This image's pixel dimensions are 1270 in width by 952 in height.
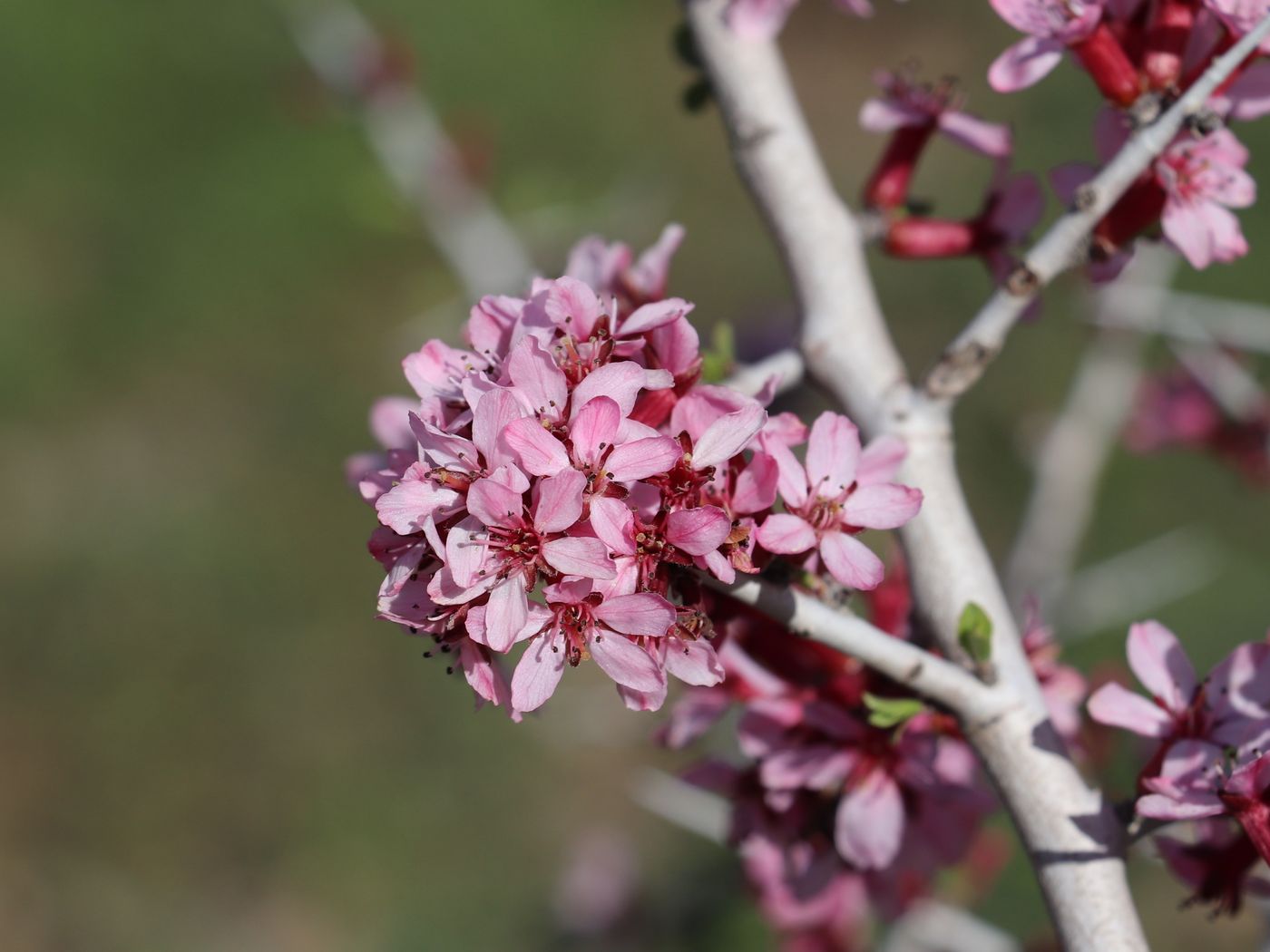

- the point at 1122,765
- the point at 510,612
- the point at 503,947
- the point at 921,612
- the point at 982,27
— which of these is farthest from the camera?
the point at 982,27

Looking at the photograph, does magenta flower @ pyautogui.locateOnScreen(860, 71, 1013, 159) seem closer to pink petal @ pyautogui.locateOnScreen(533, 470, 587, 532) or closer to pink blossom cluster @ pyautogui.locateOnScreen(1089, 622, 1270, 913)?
pink blossom cluster @ pyautogui.locateOnScreen(1089, 622, 1270, 913)

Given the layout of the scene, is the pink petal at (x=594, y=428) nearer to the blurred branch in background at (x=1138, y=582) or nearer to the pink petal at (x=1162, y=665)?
the pink petal at (x=1162, y=665)

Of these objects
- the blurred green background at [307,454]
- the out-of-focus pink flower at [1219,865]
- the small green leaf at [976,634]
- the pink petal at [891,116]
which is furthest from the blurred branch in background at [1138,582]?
the small green leaf at [976,634]

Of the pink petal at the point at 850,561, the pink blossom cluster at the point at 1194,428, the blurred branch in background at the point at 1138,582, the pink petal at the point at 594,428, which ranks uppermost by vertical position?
the pink petal at the point at 594,428

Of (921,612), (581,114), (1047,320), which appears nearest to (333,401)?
(581,114)

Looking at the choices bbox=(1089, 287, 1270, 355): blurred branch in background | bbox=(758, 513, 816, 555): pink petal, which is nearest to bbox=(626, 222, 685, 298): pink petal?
bbox=(758, 513, 816, 555): pink petal

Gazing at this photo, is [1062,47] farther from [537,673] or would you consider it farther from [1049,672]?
[537,673]

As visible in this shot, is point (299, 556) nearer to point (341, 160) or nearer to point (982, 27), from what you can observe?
point (341, 160)
